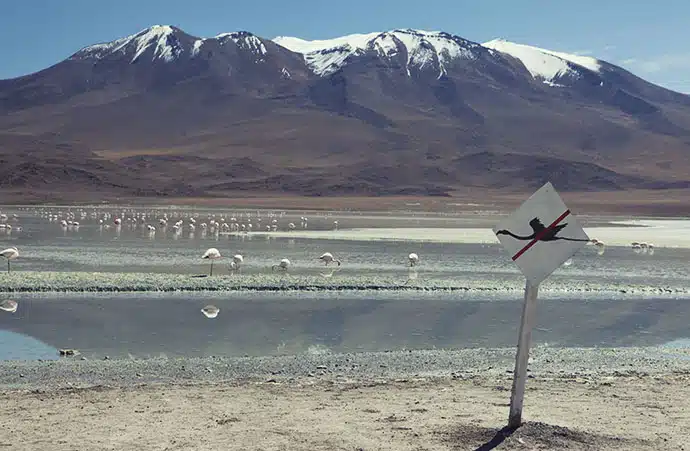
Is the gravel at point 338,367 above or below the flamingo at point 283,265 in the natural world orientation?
below

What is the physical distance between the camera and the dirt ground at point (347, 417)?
271 inches

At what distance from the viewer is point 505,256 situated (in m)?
27.8

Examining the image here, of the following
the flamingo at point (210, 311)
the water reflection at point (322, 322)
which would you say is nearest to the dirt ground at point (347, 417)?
the water reflection at point (322, 322)

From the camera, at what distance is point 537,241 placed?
7156mm

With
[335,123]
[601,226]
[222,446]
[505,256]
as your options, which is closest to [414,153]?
[335,123]

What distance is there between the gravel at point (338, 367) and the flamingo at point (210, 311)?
3731 millimetres

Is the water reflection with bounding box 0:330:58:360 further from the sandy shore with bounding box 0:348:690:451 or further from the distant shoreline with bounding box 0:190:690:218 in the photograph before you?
the distant shoreline with bounding box 0:190:690:218

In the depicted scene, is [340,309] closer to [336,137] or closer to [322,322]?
[322,322]

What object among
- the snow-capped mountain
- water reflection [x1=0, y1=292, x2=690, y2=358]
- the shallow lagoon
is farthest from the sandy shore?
the snow-capped mountain

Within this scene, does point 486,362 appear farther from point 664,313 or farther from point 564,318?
point 664,313

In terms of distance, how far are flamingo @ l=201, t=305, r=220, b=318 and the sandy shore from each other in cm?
393

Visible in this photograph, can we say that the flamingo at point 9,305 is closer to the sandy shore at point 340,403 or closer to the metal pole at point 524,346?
the sandy shore at point 340,403

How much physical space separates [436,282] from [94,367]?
10626 mm

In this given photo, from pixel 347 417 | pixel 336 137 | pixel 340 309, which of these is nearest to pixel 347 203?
pixel 340 309
